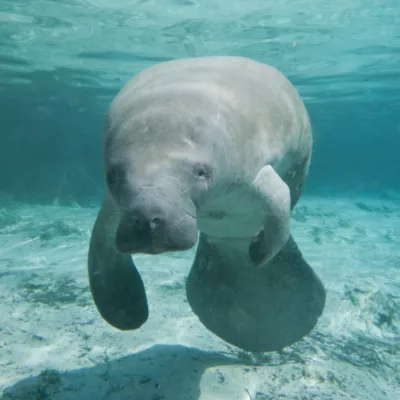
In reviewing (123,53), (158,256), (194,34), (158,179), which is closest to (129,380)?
(158,179)

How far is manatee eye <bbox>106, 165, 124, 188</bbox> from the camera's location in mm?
2157

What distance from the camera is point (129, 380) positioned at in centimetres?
359

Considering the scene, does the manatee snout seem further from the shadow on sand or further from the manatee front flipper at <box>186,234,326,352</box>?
the manatee front flipper at <box>186,234,326,352</box>

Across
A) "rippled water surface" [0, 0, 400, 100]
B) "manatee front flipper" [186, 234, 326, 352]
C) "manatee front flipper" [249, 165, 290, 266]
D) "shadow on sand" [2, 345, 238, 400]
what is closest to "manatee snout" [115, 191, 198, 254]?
"manatee front flipper" [249, 165, 290, 266]

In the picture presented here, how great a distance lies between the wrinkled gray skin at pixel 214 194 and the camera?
206 centimetres

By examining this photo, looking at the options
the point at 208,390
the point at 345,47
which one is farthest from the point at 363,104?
the point at 208,390

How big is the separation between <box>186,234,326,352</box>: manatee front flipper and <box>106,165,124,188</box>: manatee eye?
215 centimetres

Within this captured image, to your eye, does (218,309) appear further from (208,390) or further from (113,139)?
(113,139)

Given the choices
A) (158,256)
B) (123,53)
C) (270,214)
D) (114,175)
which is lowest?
(158,256)

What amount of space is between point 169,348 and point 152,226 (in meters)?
2.76

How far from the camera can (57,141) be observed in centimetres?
2497

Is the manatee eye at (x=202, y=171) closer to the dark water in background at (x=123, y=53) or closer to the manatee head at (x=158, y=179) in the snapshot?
the manatee head at (x=158, y=179)

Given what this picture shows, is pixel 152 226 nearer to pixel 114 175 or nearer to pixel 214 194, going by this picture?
pixel 114 175

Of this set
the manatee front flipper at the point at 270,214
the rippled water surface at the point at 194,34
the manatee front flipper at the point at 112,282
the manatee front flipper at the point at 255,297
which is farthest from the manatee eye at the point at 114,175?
the rippled water surface at the point at 194,34
